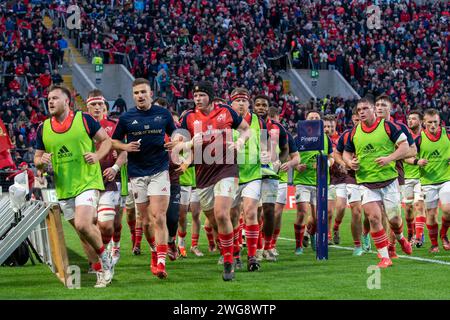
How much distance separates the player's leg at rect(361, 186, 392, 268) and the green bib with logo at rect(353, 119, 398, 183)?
0.62 feet

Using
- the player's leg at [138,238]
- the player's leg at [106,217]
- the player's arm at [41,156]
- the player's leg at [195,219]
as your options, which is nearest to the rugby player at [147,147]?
the player's leg at [106,217]

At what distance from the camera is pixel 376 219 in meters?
12.6

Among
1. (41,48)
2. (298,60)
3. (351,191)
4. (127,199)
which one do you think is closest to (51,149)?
(127,199)

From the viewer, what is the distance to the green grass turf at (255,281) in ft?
31.9

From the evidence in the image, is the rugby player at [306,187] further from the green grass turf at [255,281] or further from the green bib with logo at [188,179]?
the green bib with logo at [188,179]

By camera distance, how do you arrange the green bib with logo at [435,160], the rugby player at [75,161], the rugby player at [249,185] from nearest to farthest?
the rugby player at [75,161] → the rugby player at [249,185] → the green bib with logo at [435,160]

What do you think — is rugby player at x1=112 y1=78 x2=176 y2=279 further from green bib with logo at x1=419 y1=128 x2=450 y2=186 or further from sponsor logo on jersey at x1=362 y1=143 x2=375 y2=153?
green bib with logo at x1=419 y1=128 x2=450 y2=186

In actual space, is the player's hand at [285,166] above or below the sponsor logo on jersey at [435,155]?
above

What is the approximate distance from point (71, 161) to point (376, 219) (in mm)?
4290

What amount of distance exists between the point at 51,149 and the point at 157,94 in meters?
26.2

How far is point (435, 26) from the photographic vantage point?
1911 inches

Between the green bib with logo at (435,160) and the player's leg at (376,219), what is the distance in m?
3.21

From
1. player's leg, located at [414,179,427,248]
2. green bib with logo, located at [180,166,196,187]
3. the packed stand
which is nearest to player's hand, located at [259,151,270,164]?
green bib with logo, located at [180,166,196,187]
